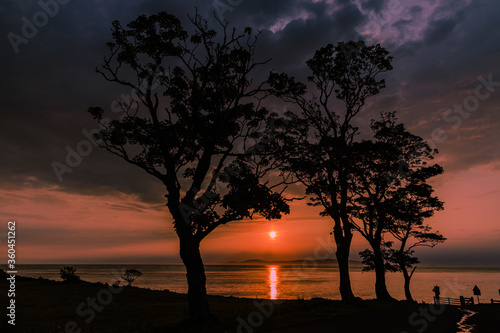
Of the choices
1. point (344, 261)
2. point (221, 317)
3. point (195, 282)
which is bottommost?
point (221, 317)

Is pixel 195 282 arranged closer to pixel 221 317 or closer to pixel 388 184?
pixel 221 317

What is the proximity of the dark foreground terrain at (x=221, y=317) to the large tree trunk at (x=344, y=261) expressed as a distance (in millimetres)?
2341

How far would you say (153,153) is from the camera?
59.4ft

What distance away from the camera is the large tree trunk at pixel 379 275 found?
1312 inches

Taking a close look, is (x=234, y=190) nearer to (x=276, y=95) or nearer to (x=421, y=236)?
(x=276, y=95)

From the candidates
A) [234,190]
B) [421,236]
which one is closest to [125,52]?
[234,190]

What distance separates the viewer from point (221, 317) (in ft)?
59.9

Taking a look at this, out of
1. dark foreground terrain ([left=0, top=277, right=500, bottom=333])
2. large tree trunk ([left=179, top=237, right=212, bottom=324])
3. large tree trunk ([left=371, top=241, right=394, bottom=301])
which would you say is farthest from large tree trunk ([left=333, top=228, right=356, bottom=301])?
large tree trunk ([left=179, top=237, right=212, bottom=324])

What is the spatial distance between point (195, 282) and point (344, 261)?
1406 cm

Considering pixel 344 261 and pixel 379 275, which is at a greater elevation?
pixel 344 261

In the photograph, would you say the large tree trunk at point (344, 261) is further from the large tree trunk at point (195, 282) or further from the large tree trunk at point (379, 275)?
the large tree trunk at point (195, 282)

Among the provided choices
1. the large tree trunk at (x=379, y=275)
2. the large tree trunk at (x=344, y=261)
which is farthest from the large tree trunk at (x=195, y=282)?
the large tree trunk at (x=379, y=275)

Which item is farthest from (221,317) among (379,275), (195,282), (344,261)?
(379,275)

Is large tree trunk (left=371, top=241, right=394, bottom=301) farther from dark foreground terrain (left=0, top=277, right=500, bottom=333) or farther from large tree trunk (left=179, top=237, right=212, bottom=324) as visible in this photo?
large tree trunk (left=179, top=237, right=212, bottom=324)
